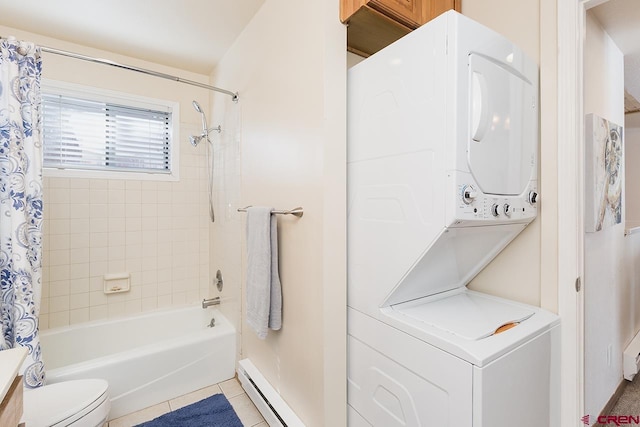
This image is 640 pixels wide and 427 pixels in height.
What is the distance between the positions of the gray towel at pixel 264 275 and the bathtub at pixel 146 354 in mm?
680

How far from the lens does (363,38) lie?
1.48 m

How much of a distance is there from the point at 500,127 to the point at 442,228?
17.3 inches

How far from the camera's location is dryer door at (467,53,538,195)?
961 millimetres

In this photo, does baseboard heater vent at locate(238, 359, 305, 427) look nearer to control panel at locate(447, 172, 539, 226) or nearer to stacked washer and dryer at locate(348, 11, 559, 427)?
stacked washer and dryer at locate(348, 11, 559, 427)

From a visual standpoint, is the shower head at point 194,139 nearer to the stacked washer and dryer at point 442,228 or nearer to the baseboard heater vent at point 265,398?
the stacked washer and dryer at point 442,228

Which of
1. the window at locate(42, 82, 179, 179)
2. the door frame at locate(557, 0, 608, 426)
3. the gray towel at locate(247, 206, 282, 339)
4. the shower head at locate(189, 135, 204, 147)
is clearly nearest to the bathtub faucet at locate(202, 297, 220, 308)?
the gray towel at locate(247, 206, 282, 339)

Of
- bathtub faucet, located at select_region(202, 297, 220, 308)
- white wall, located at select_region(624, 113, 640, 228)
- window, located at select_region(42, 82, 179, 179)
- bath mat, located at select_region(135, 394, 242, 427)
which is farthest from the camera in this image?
white wall, located at select_region(624, 113, 640, 228)

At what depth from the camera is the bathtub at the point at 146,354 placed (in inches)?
69.7

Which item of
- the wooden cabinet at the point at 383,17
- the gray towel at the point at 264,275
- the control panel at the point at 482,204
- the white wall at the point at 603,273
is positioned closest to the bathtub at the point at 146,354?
the gray towel at the point at 264,275

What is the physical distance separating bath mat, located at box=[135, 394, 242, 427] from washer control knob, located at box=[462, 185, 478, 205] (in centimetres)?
172

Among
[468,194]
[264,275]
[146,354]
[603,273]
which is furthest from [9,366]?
[603,273]

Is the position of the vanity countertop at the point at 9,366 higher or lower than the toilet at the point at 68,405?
higher

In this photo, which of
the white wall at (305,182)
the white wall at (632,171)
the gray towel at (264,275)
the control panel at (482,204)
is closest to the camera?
the control panel at (482,204)

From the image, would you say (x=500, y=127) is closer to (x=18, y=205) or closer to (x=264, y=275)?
(x=264, y=275)
